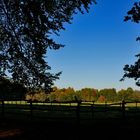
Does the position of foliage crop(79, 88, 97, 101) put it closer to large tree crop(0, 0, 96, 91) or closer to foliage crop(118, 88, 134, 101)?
foliage crop(118, 88, 134, 101)

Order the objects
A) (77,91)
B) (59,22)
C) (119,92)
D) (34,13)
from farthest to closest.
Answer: (77,91) < (119,92) < (59,22) < (34,13)

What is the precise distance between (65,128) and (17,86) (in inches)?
195

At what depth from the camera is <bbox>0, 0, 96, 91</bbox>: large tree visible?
923 inches

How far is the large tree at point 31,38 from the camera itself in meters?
23.4

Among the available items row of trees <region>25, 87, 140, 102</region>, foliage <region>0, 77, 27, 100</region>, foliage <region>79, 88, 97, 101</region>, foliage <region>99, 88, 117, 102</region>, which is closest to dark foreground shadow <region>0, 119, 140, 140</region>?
foliage <region>0, 77, 27, 100</region>

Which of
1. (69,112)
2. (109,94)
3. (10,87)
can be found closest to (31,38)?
(10,87)

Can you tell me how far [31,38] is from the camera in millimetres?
23844

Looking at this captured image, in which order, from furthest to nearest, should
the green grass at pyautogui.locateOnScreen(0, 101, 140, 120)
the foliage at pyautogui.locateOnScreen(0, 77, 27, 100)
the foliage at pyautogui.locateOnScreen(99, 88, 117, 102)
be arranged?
the foliage at pyautogui.locateOnScreen(99, 88, 117, 102)
the green grass at pyautogui.locateOnScreen(0, 101, 140, 120)
the foliage at pyautogui.locateOnScreen(0, 77, 27, 100)

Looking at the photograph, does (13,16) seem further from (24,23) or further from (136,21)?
(136,21)

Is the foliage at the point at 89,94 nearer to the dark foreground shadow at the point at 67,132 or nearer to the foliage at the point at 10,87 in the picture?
the foliage at the point at 10,87

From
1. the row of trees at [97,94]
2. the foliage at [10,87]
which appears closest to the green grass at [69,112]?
the foliage at [10,87]

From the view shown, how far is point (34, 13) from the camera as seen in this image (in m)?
22.8

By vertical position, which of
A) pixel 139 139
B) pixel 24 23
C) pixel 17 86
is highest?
pixel 24 23

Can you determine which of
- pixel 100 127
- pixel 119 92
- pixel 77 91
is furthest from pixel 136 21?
pixel 77 91
